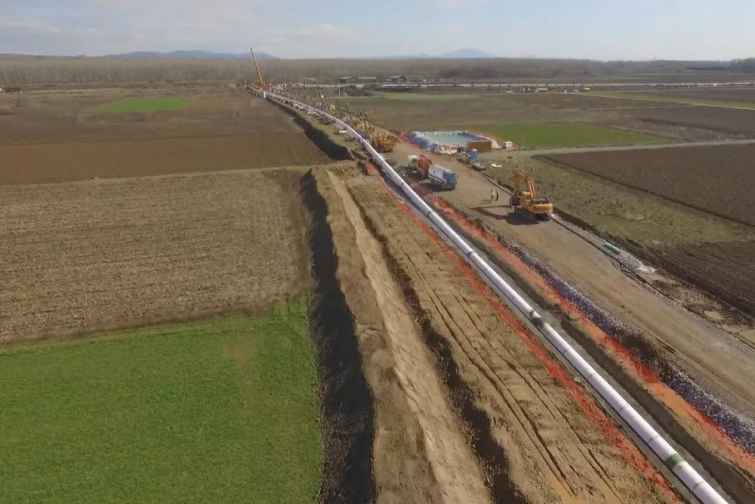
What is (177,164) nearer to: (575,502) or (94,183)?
(94,183)

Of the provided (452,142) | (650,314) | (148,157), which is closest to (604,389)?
(650,314)

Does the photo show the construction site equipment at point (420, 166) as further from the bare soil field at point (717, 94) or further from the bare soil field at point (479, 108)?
the bare soil field at point (717, 94)

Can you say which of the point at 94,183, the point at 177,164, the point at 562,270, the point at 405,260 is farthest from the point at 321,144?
the point at 562,270

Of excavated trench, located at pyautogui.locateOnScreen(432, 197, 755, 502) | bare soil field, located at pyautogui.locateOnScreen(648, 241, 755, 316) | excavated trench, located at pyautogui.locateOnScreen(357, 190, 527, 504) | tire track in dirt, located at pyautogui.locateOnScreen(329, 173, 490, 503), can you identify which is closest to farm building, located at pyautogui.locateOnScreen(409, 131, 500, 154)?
bare soil field, located at pyautogui.locateOnScreen(648, 241, 755, 316)

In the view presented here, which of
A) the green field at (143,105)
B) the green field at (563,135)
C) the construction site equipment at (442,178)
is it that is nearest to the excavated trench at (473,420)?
the construction site equipment at (442,178)

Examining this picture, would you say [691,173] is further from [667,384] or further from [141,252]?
[141,252]

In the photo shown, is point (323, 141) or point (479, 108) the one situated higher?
point (479, 108)
